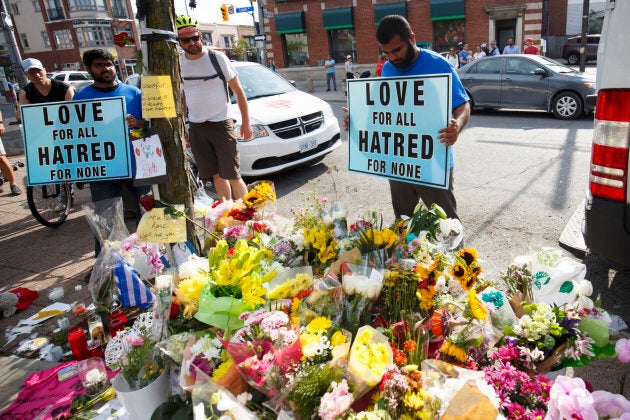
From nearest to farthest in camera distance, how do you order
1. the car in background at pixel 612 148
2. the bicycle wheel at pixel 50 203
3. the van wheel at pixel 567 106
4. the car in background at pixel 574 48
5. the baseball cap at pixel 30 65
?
the car in background at pixel 612 148, the baseball cap at pixel 30 65, the bicycle wheel at pixel 50 203, the van wheel at pixel 567 106, the car in background at pixel 574 48

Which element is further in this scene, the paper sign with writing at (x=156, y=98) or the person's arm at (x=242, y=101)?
the person's arm at (x=242, y=101)

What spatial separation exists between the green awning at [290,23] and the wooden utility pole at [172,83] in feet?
83.7

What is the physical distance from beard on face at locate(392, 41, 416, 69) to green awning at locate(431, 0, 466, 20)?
22773 millimetres

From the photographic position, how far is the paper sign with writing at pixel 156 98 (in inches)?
109

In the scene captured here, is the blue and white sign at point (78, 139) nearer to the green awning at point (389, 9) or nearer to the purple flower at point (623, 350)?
the purple flower at point (623, 350)

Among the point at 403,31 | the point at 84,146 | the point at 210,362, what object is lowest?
the point at 210,362


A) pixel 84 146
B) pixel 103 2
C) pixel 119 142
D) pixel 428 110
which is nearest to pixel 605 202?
pixel 428 110

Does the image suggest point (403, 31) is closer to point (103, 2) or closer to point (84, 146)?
point (84, 146)

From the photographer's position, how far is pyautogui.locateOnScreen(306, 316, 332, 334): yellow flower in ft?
5.69

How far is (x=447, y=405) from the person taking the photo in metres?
1.36

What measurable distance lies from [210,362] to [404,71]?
7.12 feet

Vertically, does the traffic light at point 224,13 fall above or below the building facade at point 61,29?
below

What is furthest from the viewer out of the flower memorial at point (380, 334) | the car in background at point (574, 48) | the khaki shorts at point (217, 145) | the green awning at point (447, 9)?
the car in background at point (574, 48)

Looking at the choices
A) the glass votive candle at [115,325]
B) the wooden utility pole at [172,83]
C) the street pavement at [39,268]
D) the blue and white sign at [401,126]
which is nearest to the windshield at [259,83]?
the street pavement at [39,268]
